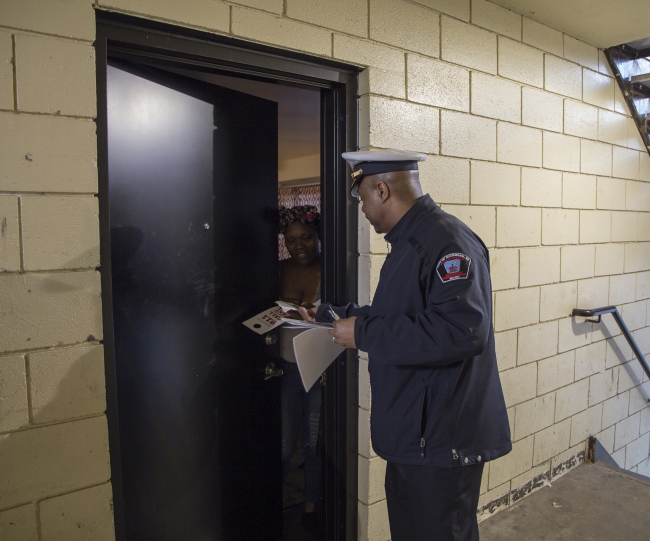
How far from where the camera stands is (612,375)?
3.16 m

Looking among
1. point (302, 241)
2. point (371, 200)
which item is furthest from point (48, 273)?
point (302, 241)

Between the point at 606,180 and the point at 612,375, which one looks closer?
the point at 606,180

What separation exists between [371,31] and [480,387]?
1.34 meters

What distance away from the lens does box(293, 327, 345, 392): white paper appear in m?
1.58

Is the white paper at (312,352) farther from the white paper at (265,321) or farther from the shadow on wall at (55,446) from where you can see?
the shadow on wall at (55,446)

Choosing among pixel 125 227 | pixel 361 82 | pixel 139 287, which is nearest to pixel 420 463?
pixel 139 287

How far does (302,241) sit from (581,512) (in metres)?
1.95

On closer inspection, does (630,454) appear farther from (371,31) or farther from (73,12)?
(73,12)

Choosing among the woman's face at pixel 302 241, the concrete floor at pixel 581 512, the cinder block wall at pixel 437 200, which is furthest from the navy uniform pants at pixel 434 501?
the woman's face at pixel 302 241

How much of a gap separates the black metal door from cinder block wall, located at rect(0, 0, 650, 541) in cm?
27

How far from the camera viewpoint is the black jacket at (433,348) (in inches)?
50.6

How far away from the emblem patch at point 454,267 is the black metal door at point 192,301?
0.90 meters

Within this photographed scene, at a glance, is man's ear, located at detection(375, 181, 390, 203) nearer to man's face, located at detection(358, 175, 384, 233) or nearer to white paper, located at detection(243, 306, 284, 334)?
man's face, located at detection(358, 175, 384, 233)

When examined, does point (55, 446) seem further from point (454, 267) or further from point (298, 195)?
point (298, 195)
